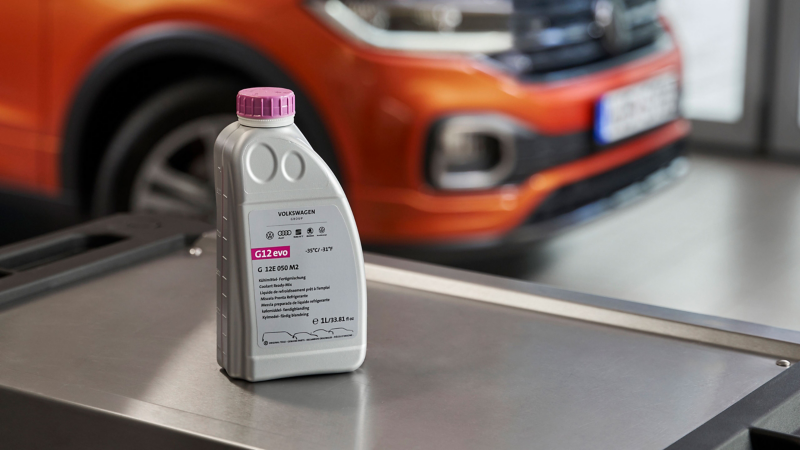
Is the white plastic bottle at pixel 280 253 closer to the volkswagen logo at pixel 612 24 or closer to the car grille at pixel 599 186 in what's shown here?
the car grille at pixel 599 186

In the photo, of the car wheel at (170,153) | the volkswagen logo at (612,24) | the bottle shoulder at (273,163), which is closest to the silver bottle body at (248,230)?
the bottle shoulder at (273,163)

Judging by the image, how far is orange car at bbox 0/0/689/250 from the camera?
6.49 feet

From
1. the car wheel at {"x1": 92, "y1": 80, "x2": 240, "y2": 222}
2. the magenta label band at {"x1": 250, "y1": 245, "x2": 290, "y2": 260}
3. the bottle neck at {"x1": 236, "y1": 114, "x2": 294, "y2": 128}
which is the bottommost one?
the car wheel at {"x1": 92, "y1": 80, "x2": 240, "y2": 222}

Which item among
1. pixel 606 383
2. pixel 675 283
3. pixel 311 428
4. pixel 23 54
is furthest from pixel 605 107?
pixel 311 428

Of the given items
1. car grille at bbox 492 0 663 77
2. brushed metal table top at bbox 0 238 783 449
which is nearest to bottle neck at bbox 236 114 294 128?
brushed metal table top at bbox 0 238 783 449

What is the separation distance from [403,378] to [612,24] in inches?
67.3

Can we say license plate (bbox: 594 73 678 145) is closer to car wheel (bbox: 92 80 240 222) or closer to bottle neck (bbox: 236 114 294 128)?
car wheel (bbox: 92 80 240 222)

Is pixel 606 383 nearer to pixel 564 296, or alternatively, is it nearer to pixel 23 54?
pixel 564 296

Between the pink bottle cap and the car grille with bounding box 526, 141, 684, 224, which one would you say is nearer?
the pink bottle cap

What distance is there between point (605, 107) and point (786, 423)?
60.8 inches

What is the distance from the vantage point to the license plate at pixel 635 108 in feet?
7.16

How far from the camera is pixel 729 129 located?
4008 mm

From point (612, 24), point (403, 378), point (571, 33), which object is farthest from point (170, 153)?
point (403, 378)

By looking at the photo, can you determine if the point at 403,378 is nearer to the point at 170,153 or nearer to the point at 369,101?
the point at 369,101
